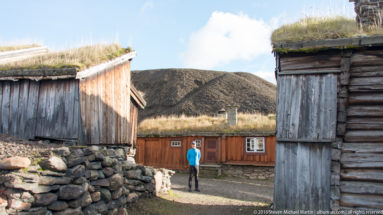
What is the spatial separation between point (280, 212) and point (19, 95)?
27.3 feet

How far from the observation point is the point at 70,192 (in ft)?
21.3

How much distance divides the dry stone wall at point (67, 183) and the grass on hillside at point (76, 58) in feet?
9.82

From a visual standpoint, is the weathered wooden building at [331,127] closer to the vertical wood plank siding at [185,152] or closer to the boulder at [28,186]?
the boulder at [28,186]

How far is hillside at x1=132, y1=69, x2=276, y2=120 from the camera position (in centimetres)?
5181

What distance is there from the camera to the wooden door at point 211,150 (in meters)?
20.6

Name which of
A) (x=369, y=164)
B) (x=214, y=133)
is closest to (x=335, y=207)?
(x=369, y=164)

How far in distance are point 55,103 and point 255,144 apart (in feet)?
43.5

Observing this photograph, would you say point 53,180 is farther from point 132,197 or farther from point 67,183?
point 132,197

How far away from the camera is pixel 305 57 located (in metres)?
8.57

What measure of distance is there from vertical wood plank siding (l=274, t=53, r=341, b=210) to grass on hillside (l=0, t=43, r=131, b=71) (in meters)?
5.78

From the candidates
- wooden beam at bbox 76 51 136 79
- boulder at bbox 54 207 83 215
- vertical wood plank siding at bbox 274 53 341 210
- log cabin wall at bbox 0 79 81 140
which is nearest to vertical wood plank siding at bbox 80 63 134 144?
wooden beam at bbox 76 51 136 79

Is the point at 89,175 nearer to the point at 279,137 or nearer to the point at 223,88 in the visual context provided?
the point at 279,137

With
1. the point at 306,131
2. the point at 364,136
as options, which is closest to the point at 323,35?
the point at 306,131

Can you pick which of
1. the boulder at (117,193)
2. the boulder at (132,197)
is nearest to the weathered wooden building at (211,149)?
the boulder at (132,197)
